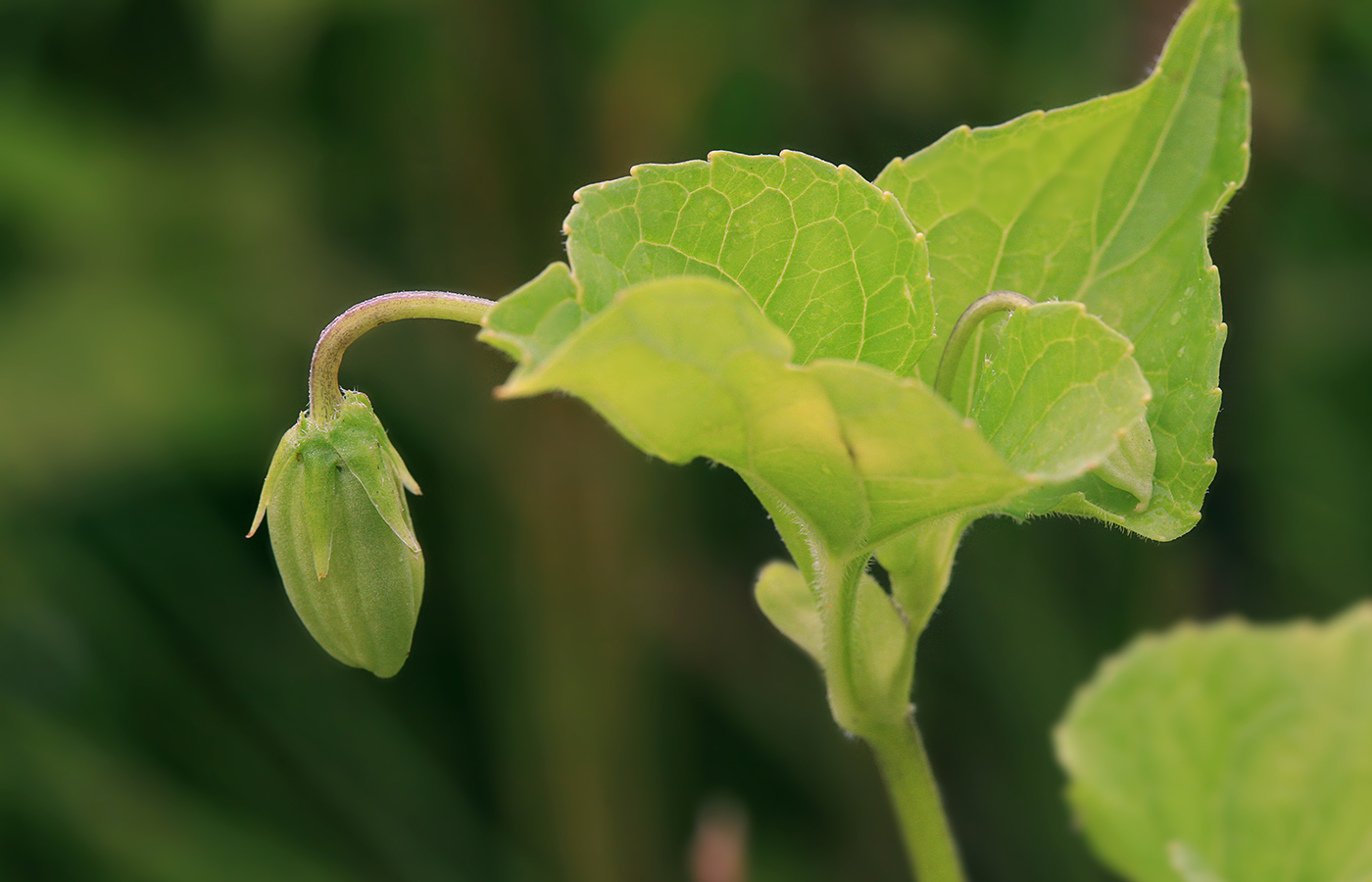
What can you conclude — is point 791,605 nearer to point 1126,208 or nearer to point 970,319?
point 970,319

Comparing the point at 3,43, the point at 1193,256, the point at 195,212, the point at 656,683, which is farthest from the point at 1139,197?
the point at 3,43

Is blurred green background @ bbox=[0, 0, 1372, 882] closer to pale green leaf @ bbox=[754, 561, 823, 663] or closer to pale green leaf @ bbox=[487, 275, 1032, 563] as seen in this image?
pale green leaf @ bbox=[754, 561, 823, 663]

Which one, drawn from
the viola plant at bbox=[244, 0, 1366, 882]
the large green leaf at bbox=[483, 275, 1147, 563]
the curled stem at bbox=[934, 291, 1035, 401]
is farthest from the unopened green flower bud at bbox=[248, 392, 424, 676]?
the curled stem at bbox=[934, 291, 1035, 401]

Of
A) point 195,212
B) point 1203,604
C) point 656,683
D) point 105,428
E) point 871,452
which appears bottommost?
point 656,683

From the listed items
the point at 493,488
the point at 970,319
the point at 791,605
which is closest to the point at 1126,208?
the point at 970,319

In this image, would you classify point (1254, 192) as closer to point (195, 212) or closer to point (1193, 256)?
point (1193, 256)

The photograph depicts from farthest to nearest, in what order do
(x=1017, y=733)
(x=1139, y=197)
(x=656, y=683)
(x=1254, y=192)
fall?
(x=656, y=683) → (x=1017, y=733) → (x=1254, y=192) → (x=1139, y=197)

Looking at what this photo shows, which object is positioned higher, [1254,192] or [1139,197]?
[1139,197]

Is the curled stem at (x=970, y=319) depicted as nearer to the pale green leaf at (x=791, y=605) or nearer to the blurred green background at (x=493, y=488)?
the pale green leaf at (x=791, y=605)

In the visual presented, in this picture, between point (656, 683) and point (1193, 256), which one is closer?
point (1193, 256)
